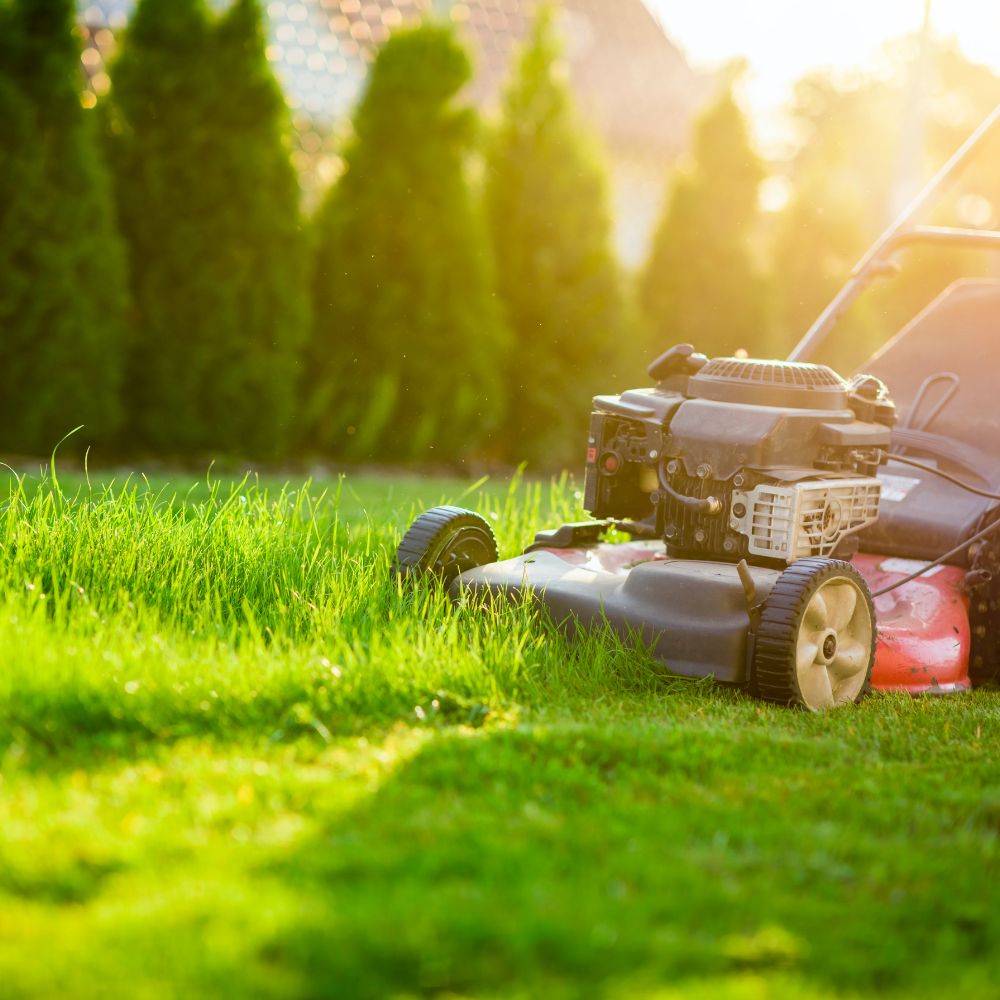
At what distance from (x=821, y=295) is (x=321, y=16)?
761 centimetres

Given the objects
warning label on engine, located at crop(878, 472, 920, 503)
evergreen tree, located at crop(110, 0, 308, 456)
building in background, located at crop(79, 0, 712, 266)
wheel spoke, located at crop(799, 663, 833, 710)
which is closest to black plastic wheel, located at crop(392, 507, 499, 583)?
wheel spoke, located at crop(799, 663, 833, 710)

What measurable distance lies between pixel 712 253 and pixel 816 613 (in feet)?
27.9

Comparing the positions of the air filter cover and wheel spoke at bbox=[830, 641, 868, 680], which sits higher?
the air filter cover

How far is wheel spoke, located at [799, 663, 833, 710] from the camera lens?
4.02 m

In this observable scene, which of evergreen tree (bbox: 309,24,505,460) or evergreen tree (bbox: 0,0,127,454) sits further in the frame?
evergreen tree (bbox: 309,24,505,460)

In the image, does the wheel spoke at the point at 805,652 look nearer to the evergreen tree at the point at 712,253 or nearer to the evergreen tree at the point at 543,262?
the evergreen tree at the point at 543,262

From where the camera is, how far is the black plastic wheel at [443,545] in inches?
177

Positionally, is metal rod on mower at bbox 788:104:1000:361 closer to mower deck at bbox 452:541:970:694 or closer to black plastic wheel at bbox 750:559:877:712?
mower deck at bbox 452:541:970:694

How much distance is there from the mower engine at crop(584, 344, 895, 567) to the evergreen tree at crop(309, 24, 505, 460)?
5.31m

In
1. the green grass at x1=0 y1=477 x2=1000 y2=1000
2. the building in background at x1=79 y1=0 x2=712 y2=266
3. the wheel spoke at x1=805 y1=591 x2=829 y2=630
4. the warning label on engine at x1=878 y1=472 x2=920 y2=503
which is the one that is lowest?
the green grass at x1=0 y1=477 x2=1000 y2=1000

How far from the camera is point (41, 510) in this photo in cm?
469

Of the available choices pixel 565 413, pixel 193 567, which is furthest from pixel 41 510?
pixel 565 413

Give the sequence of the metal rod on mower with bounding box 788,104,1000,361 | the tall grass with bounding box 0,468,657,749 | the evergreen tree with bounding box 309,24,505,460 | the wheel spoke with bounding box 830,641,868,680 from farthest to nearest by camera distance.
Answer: the evergreen tree with bounding box 309,24,505,460, the metal rod on mower with bounding box 788,104,1000,361, the wheel spoke with bounding box 830,641,868,680, the tall grass with bounding box 0,468,657,749

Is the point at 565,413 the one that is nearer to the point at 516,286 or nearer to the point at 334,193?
the point at 516,286
